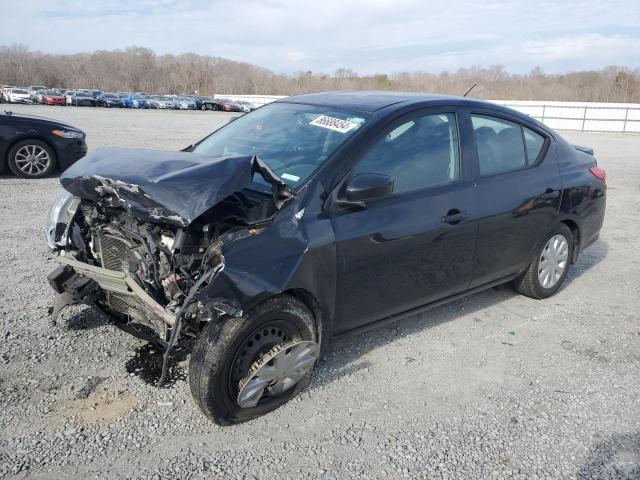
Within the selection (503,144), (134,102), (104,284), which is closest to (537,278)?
(503,144)

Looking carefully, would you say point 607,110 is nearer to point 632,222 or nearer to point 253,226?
point 632,222

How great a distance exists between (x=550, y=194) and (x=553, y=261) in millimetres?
705

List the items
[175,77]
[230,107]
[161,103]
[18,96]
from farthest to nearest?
[175,77] → [161,103] → [230,107] → [18,96]

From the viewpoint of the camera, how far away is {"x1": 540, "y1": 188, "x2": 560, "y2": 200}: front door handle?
441 centimetres

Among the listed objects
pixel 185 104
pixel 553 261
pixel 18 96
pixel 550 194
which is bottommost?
pixel 553 261

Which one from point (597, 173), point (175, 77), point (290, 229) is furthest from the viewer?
point (175, 77)

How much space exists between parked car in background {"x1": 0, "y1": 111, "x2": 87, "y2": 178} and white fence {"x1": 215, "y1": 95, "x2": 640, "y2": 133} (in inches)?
829

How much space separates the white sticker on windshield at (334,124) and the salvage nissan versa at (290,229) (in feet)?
0.05

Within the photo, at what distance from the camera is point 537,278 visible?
472 cm

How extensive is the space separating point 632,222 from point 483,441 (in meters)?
6.51

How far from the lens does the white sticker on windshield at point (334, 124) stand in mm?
3457

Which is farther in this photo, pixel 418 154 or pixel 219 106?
pixel 219 106

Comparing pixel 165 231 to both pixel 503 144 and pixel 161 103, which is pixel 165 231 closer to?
pixel 503 144

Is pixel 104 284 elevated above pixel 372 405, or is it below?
above
